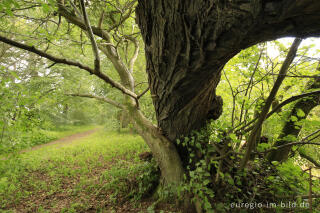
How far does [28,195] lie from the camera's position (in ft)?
13.0

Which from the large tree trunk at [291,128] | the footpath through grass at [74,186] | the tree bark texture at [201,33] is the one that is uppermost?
the tree bark texture at [201,33]

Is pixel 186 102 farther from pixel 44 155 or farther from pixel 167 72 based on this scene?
pixel 44 155

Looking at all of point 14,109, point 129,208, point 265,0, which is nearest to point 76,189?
point 129,208

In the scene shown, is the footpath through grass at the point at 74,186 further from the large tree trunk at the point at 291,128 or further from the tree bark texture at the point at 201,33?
the large tree trunk at the point at 291,128

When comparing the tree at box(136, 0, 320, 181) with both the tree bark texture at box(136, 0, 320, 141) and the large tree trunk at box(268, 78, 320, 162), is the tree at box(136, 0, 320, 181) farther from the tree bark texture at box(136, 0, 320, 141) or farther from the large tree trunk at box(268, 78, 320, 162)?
the large tree trunk at box(268, 78, 320, 162)

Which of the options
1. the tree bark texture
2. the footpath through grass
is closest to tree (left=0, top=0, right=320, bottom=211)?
the tree bark texture

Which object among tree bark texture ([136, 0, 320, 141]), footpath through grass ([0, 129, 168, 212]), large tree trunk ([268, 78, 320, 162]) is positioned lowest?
footpath through grass ([0, 129, 168, 212])

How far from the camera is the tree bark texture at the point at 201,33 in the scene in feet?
3.08

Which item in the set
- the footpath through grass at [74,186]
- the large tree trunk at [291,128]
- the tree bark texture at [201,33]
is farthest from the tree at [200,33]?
the footpath through grass at [74,186]

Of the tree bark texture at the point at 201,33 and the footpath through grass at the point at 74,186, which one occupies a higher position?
the tree bark texture at the point at 201,33

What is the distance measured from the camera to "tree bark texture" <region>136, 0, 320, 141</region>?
0.94 metres

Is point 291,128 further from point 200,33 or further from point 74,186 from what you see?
point 74,186

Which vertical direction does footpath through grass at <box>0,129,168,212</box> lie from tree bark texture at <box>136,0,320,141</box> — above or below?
below

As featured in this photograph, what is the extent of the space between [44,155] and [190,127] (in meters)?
8.25
